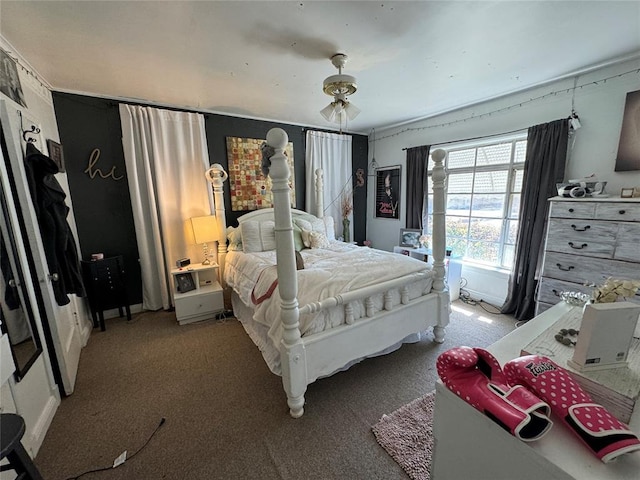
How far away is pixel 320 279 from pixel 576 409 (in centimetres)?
146

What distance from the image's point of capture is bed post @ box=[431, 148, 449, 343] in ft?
6.91

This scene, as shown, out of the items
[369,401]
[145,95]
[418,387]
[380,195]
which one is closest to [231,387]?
[369,401]

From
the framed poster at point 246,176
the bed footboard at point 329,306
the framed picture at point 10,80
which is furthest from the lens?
the framed poster at point 246,176

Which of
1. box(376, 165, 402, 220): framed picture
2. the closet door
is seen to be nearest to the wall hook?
the closet door

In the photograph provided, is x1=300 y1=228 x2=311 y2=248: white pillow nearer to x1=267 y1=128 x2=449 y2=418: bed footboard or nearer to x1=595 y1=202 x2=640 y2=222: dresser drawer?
x1=267 y1=128 x2=449 y2=418: bed footboard

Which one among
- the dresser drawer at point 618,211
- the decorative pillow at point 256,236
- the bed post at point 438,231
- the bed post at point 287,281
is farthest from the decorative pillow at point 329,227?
the dresser drawer at point 618,211

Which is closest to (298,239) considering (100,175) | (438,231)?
(438,231)

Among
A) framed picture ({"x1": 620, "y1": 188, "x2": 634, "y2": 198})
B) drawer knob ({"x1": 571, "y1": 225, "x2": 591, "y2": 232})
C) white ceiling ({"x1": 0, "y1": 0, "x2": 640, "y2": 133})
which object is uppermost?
white ceiling ({"x1": 0, "y1": 0, "x2": 640, "y2": 133})

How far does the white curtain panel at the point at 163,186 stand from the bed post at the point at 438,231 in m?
2.61

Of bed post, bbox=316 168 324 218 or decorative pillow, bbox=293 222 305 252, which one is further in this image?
bed post, bbox=316 168 324 218

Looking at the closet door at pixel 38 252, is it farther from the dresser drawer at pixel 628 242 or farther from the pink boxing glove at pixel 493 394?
the dresser drawer at pixel 628 242

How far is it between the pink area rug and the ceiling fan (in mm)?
2187

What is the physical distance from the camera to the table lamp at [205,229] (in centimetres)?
303

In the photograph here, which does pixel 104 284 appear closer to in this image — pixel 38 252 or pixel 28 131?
pixel 38 252
